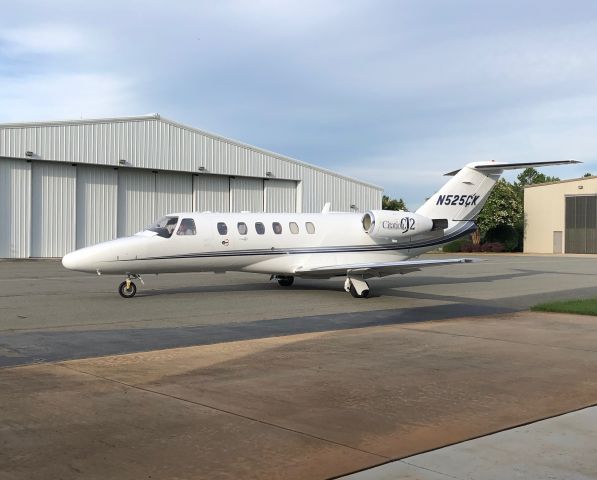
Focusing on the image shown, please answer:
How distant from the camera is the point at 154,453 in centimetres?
529

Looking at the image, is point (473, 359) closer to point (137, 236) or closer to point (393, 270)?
point (393, 270)

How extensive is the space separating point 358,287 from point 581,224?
51.3 meters

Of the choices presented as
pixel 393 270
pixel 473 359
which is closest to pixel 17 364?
pixel 473 359

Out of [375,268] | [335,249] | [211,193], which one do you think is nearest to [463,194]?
[335,249]

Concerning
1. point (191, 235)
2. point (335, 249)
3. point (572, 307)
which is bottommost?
point (572, 307)

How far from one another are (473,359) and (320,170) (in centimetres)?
3922

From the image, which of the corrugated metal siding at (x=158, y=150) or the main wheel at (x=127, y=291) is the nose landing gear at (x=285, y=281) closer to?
the main wheel at (x=127, y=291)

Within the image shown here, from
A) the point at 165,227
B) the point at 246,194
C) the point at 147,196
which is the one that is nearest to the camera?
the point at 165,227

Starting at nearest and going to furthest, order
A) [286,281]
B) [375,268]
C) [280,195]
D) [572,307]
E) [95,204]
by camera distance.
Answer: [572,307]
[375,268]
[286,281]
[95,204]
[280,195]

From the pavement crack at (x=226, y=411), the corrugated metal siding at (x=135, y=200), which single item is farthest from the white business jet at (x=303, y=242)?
the corrugated metal siding at (x=135, y=200)

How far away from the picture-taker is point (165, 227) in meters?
18.0

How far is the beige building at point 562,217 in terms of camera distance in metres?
62.7

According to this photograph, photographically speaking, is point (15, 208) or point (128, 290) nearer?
point (128, 290)

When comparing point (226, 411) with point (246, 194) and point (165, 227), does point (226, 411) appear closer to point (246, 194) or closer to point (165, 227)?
point (165, 227)
